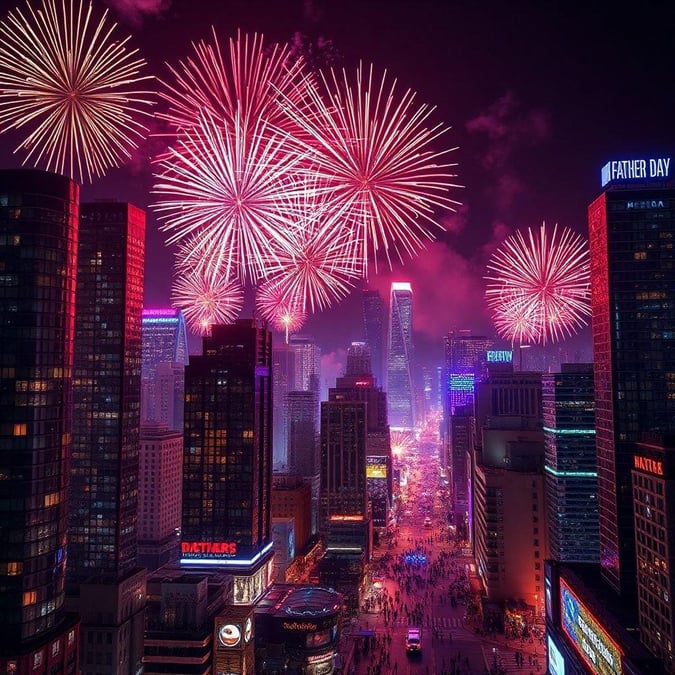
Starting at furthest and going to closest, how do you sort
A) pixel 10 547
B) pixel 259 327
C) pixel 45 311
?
pixel 259 327 → pixel 45 311 → pixel 10 547

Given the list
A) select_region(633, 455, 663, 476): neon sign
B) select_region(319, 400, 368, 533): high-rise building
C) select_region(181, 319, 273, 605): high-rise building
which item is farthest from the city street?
select_region(633, 455, 663, 476): neon sign

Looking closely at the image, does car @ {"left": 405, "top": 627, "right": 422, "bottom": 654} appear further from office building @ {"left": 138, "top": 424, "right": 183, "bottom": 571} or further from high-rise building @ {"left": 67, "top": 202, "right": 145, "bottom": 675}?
office building @ {"left": 138, "top": 424, "right": 183, "bottom": 571}

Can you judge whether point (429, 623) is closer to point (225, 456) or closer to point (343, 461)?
point (225, 456)

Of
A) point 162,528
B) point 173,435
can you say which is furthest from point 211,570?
point 173,435

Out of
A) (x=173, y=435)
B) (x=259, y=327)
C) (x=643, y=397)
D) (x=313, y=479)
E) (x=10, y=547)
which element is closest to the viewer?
(x=10, y=547)

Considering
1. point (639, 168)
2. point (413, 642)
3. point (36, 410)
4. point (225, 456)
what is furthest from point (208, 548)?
point (639, 168)

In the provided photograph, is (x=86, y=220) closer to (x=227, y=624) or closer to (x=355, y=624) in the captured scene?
(x=227, y=624)

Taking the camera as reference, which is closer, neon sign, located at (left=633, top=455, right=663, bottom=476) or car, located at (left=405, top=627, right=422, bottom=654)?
neon sign, located at (left=633, top=455, right=663, bottom=476)
